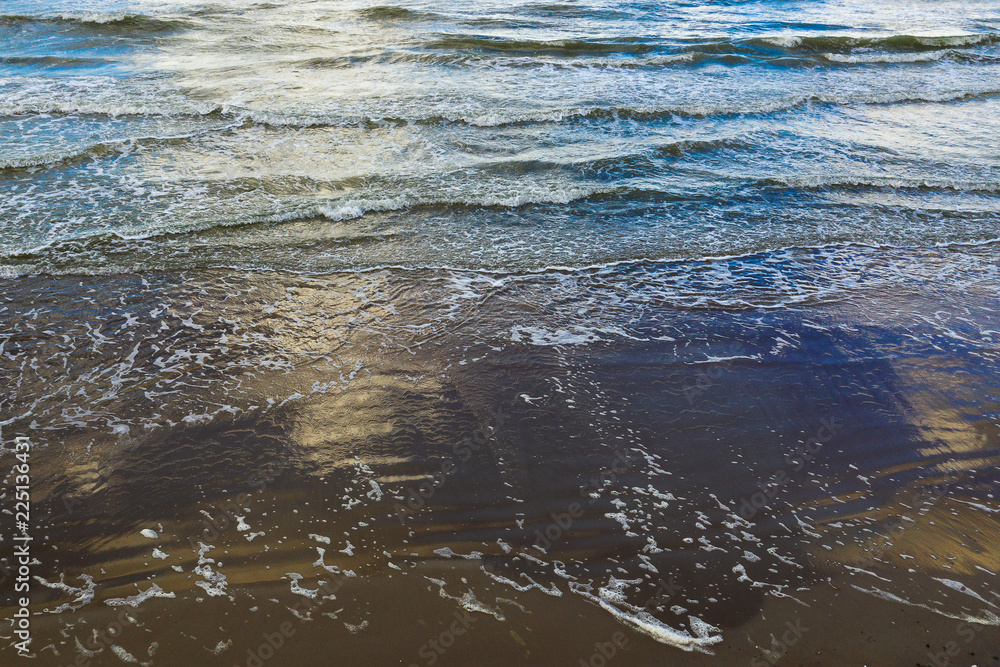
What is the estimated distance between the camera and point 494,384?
15.1ft

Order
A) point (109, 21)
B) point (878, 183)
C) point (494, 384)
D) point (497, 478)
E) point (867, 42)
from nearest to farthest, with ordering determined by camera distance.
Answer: point (497, 478), point (494, 384), point (878, 183), point (109, 21), point (867, 42)

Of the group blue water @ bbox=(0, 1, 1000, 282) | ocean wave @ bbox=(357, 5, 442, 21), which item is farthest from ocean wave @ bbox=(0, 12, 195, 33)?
ocean wave @ bbox=(357, 5, 442, 21)

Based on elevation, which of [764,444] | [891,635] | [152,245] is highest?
[152,245]

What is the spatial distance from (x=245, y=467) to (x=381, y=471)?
0.86 m

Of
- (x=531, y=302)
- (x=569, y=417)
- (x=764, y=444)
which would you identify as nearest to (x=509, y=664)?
(x=569, y=417)

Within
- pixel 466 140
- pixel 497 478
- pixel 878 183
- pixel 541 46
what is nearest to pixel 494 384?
pixel 497 478

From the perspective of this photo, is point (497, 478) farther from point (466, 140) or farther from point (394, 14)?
point (394, 14)

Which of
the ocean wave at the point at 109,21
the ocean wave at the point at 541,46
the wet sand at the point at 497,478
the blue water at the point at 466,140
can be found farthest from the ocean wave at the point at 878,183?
the ocean wave at the point at 109,21

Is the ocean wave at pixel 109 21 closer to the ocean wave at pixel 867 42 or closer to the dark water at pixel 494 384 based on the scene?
the dark water at pixel 494 384

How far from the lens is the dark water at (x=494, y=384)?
9.88 feet

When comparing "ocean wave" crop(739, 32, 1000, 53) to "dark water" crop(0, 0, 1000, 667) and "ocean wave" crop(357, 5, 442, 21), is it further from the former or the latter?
"ocean wave" crop(357, 5, 442, 21)

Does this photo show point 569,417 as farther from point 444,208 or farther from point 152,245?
point 152,245

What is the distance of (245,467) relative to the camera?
379cm

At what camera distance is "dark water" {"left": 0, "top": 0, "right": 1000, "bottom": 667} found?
9.88 feet
